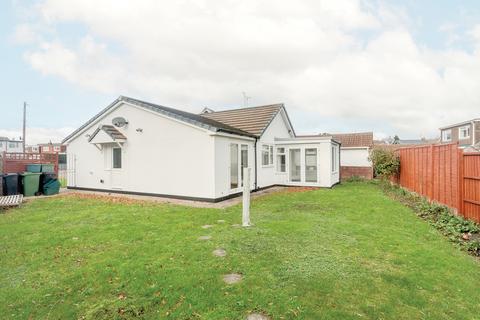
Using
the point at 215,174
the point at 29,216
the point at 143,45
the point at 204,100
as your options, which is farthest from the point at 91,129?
the point at 204,100

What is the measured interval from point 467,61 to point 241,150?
14.5m

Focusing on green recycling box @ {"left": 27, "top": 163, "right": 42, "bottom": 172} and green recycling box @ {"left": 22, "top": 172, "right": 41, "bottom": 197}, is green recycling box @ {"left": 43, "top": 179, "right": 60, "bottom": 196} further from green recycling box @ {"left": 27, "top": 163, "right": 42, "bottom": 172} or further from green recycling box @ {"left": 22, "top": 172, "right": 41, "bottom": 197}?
green recycling box @ {"left": 27, "top": 163, "right": 42, "bottom": 172}

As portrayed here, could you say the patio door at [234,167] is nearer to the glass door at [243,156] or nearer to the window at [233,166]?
the window at [233,166]

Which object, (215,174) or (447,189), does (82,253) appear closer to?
(215,174)

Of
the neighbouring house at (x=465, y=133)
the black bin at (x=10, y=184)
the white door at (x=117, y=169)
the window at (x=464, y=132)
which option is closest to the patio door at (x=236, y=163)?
the white door at (x=117, y=169)

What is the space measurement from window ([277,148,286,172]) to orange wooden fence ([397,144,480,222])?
22.3ft

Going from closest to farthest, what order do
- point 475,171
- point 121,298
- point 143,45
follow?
point 121,298 → point 475,171 → point 143,45

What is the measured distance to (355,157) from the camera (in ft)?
84.7

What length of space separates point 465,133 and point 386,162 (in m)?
29.9

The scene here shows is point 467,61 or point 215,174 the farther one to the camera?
point 467,61

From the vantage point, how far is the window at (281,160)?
16531 mm

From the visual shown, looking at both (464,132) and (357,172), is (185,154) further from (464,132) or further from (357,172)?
(464,132)

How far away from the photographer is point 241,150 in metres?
12.4

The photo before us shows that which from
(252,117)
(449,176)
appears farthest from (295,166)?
(449,176)
